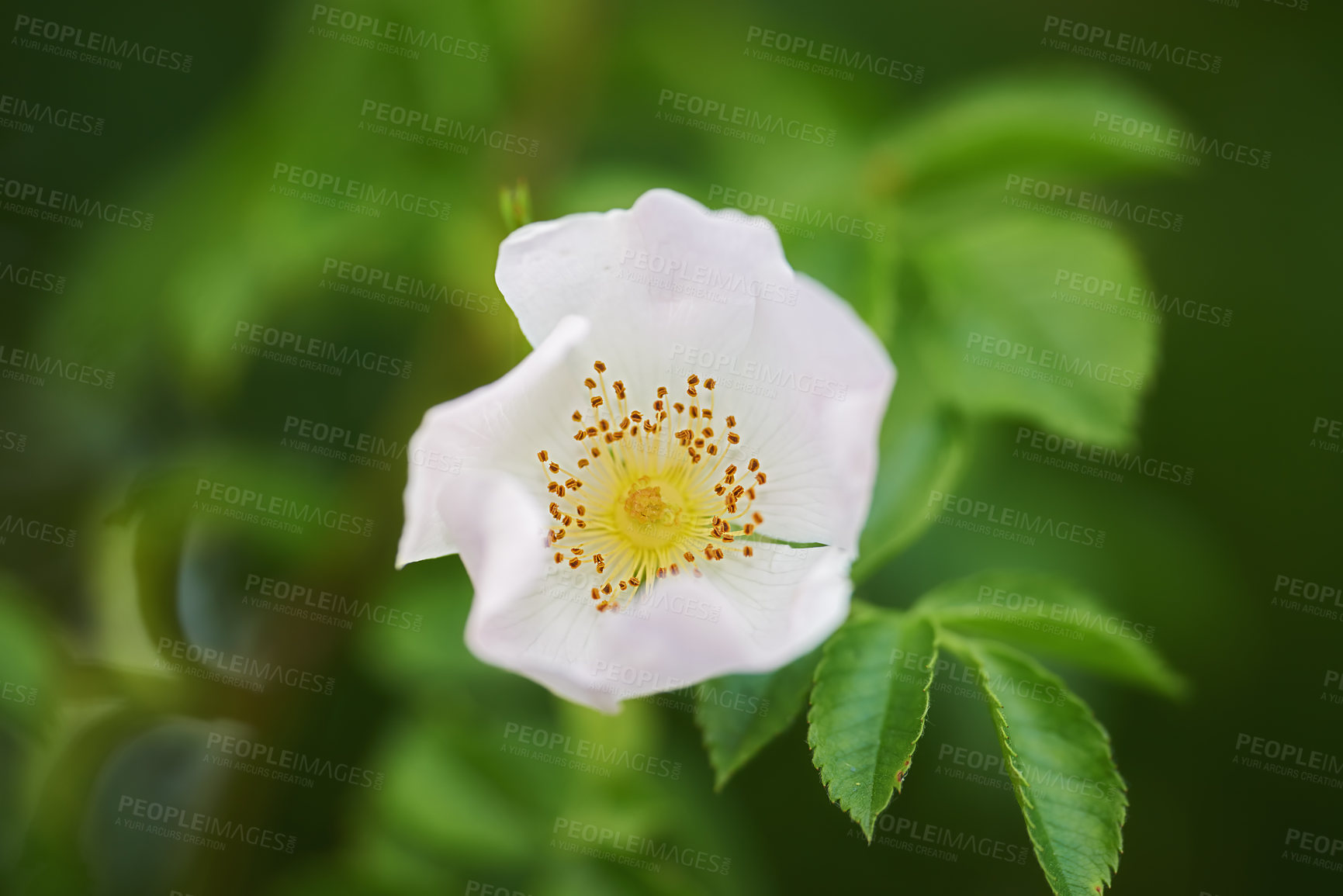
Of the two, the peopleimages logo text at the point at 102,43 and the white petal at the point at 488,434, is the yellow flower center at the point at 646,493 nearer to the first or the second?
the white petal at the point at 488,434

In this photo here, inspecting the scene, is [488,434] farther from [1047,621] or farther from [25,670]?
[25,670]

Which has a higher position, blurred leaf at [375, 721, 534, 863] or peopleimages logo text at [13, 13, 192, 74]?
peopleimages logo text at [13, 13, 192, 74]

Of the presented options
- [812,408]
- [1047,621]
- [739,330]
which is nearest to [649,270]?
[739,330]

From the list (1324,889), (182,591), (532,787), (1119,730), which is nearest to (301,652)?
(182,591)

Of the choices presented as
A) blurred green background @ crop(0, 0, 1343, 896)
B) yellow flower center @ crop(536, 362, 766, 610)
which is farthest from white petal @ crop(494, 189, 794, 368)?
blurred green background @ crop(0, 0, 1343, 896)

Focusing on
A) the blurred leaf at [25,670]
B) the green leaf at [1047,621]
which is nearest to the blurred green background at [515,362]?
the blurred leaf at [25,670]

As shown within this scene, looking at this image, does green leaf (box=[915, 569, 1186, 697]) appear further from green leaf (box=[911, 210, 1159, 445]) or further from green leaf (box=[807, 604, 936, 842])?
green leaf (box=[911, 210, 1159, 445])
